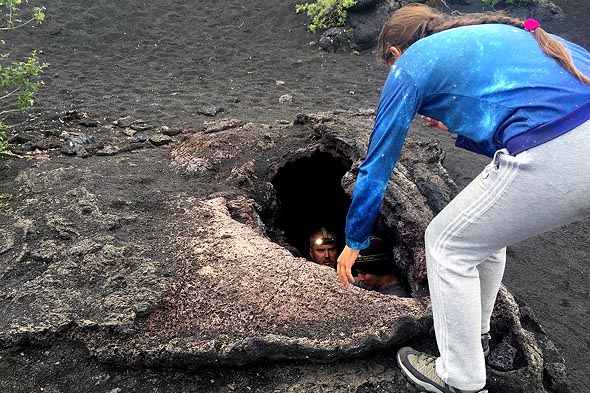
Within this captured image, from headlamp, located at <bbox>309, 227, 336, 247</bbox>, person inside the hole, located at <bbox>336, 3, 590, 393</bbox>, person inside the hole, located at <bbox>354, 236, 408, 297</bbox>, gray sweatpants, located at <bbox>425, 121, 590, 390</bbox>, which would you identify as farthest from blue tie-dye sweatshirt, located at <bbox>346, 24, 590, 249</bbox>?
headlamp, located at <bbox>309, 227, 336, 247</bbox>

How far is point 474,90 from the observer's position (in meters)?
1.71

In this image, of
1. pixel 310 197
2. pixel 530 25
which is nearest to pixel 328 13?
pixel 310 197

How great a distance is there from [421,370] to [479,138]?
0.95 meters

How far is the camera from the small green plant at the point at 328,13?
8.44 m

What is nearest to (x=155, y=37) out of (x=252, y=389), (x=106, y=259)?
(x=106, y=259)

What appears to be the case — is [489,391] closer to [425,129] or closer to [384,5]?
[425,129]

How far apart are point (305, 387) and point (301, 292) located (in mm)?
418

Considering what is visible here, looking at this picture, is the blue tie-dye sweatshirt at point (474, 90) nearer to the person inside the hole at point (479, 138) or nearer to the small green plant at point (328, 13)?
the person inside the hole at point (479, 138)

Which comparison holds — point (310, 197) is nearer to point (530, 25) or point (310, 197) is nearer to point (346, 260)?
point (346, 260)

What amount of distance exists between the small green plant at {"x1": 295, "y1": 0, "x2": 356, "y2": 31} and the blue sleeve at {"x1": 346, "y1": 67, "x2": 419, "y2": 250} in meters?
7.11

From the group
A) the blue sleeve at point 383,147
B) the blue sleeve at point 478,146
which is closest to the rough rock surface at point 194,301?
the blue sleeve at point 383,147

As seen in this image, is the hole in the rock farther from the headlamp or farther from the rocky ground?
the rocky ground

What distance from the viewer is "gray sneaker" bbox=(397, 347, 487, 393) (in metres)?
1.98

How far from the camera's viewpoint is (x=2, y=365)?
210 cm
